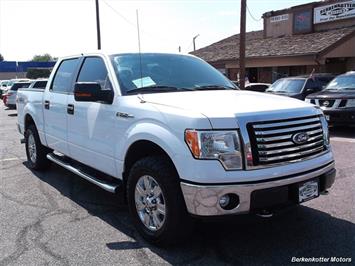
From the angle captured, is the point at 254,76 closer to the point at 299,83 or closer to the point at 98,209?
the point at 299,83

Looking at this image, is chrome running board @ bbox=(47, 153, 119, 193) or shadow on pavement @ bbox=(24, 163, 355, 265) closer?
shadow on pavement @ bbox=(24, 163, 355, 265)

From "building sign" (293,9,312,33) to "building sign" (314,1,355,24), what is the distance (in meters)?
0.50

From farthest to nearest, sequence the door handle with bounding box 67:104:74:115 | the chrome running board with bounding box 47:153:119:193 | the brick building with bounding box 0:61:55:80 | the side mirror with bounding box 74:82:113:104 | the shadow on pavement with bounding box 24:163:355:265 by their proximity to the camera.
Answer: the brick building with bounding box 0:61:55:80 < the door handle with bounding box 67:104:74:115 < the chrome running board with bounding box 47:153:119:193 < the side mirror with bounding box 74:82:113:104 < the shadow on pavement with bounding box 24:163:355:265

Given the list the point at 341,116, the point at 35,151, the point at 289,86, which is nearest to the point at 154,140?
the point at 35,151

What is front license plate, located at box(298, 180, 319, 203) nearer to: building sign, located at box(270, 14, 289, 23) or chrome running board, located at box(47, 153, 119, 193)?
chrome running board, located at box(47, 153, 119, 193)

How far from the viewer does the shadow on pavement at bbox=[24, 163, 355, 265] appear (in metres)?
3.80

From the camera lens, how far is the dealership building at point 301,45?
23.4 meters

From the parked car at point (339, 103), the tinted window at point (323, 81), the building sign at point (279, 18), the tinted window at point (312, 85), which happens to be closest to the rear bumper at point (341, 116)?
the parked car at point (339, 103)

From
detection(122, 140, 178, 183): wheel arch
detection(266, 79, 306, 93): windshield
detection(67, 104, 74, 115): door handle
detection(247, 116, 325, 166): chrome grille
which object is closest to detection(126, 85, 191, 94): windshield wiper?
detection(122, 140, 178, 183): wheel arch

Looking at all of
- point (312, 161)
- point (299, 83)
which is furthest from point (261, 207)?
point (299, 83)

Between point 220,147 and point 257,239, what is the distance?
3.93 ft

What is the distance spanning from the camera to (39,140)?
7078 millimetres

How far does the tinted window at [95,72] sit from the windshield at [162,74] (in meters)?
0.20

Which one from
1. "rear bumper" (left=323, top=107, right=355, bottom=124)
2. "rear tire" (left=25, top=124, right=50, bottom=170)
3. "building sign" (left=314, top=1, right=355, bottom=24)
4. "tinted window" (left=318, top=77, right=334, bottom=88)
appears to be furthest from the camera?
"building sign" (left=314, top=1, right=355, bottom=24)
